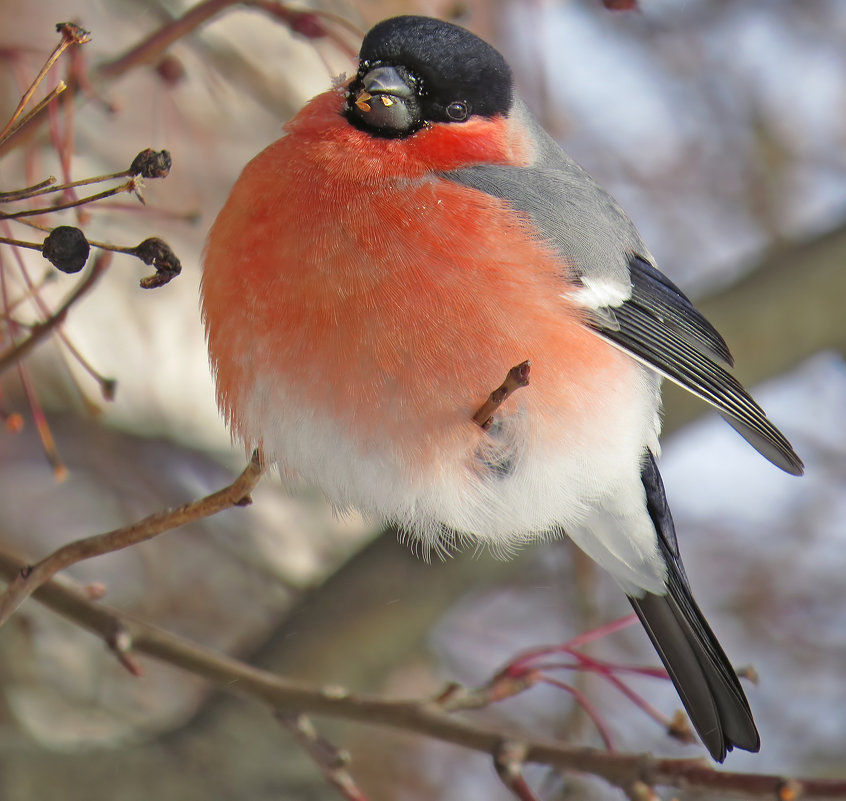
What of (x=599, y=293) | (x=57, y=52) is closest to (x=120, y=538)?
(x=57, y=52)

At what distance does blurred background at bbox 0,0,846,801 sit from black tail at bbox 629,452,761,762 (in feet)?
2.39

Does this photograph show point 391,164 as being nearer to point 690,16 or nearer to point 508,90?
point 508,90

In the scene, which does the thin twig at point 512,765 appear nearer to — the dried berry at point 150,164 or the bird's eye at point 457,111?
the dried berry at point 150,164

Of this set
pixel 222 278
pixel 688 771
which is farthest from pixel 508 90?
pixel 688 771

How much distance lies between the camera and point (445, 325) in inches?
81.8

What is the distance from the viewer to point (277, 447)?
7.28 ft

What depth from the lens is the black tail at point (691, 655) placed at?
2.47m

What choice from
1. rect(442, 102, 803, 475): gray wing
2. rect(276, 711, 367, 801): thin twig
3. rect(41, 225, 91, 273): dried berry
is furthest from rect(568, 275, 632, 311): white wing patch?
rect(41, 225, 91, 273): dried berry

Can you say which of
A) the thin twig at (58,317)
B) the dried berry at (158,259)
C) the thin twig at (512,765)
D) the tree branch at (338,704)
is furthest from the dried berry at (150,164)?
the thin twig at (512,765)

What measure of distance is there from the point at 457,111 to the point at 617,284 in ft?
1.80

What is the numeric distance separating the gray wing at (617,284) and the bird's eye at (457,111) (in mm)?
130

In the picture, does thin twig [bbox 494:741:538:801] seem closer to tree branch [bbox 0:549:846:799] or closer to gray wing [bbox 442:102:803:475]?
tree branch [bbox 0:549:846:799]

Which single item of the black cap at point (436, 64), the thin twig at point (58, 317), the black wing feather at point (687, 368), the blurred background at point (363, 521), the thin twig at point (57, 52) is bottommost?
the blurred background at point (363, 521)

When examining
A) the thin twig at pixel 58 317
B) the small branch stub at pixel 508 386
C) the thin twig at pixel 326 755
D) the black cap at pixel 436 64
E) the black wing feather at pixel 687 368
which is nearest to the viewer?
the small branch stub at pixel 508 386
